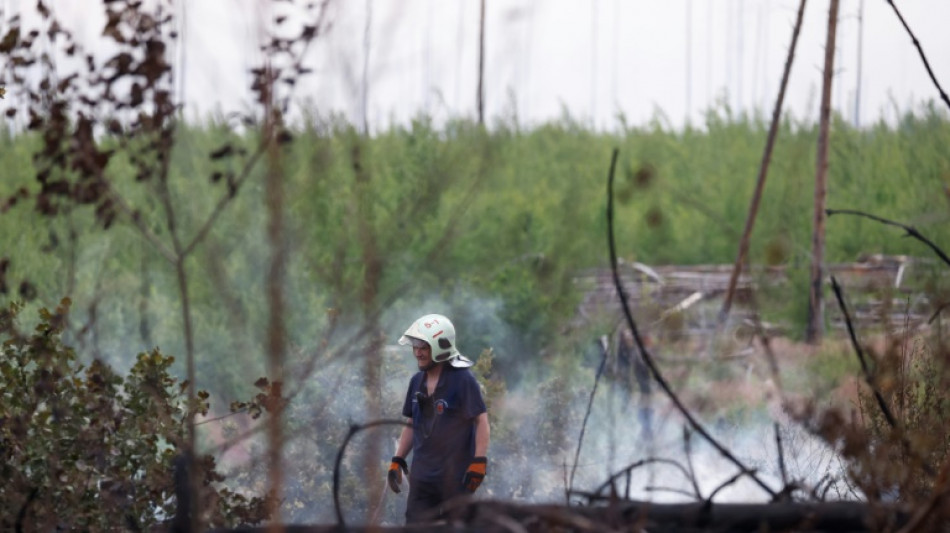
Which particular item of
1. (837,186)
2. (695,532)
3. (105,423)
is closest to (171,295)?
(105,423)

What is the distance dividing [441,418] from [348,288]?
1078 mm

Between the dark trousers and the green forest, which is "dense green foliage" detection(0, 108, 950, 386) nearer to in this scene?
the green forest

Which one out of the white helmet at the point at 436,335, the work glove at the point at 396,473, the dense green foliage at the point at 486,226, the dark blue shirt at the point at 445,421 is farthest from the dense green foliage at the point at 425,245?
the work glove at the point at 396,473

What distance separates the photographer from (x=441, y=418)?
22.2ft

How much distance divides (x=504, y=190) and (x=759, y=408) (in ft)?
31.2

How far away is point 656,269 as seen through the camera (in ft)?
68.2

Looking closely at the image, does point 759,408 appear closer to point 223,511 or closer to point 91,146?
point 223,511

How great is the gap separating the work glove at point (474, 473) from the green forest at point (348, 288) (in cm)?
74

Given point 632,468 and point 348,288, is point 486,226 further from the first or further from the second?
point 632,468

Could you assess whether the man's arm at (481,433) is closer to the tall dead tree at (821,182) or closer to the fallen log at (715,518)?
the fallen log at (715,518)

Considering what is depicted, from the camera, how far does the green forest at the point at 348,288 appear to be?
3.65 meters

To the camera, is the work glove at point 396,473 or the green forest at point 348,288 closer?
the green forest at point 348,288

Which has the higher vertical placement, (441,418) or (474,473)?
(441,418)

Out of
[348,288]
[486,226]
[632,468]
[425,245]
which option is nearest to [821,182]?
[486,226]
